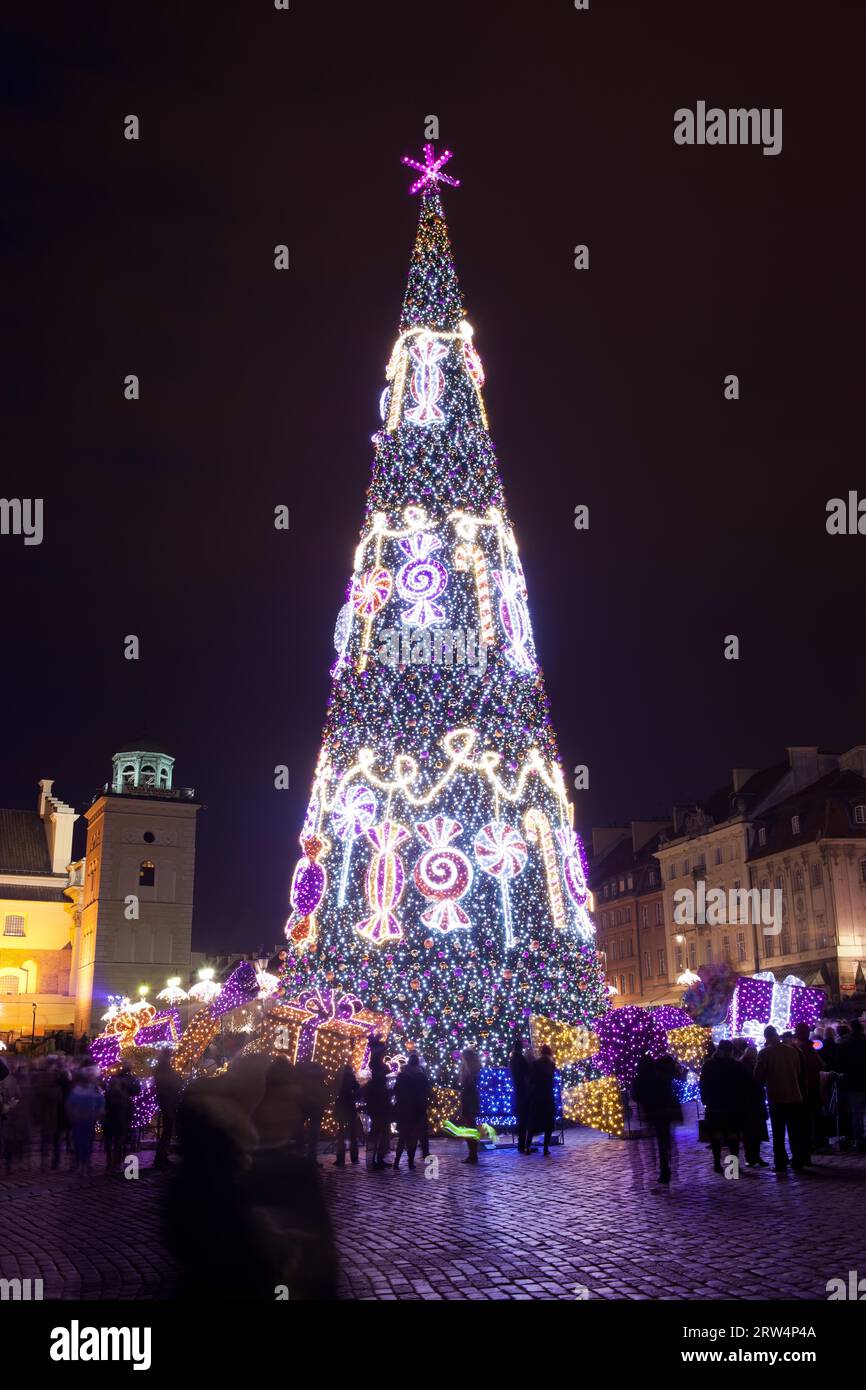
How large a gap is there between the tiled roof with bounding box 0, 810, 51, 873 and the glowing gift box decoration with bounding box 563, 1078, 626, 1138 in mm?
68750

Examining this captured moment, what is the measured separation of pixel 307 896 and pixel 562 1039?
4.92 meters

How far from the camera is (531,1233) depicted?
9.70 m

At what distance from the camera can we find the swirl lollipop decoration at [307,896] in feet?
67.1

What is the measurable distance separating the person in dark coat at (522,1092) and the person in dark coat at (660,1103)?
4461 millimetres

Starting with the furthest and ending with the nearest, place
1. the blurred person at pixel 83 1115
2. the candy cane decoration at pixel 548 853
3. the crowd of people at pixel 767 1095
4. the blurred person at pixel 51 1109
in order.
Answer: the candy cane decoration at pixel 548 853 → the blurred person at pixel 51 1109 → the blurred person at pixel 83 1115 → the crowd of people at pixel 767 1095

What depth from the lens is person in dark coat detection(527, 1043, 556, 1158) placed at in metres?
16.7

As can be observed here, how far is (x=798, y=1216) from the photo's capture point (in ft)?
33.3

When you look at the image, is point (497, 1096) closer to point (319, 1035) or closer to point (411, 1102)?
point (319, 1035)

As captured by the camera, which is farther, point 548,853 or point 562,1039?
point 548,853

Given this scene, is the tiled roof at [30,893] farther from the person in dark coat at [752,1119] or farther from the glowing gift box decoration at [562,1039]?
the person in dark coat at [752,1119]

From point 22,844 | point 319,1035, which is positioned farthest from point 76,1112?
point 22,844

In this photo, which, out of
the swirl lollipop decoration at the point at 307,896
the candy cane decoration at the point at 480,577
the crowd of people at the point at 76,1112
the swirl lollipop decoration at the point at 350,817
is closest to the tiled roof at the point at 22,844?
the crowd of people at the point at 76,1112

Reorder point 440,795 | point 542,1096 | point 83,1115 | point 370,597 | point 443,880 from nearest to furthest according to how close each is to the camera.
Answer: point 83,1115 < point 542,1096 < point 443,880 < point 440,795 < point 370,597
